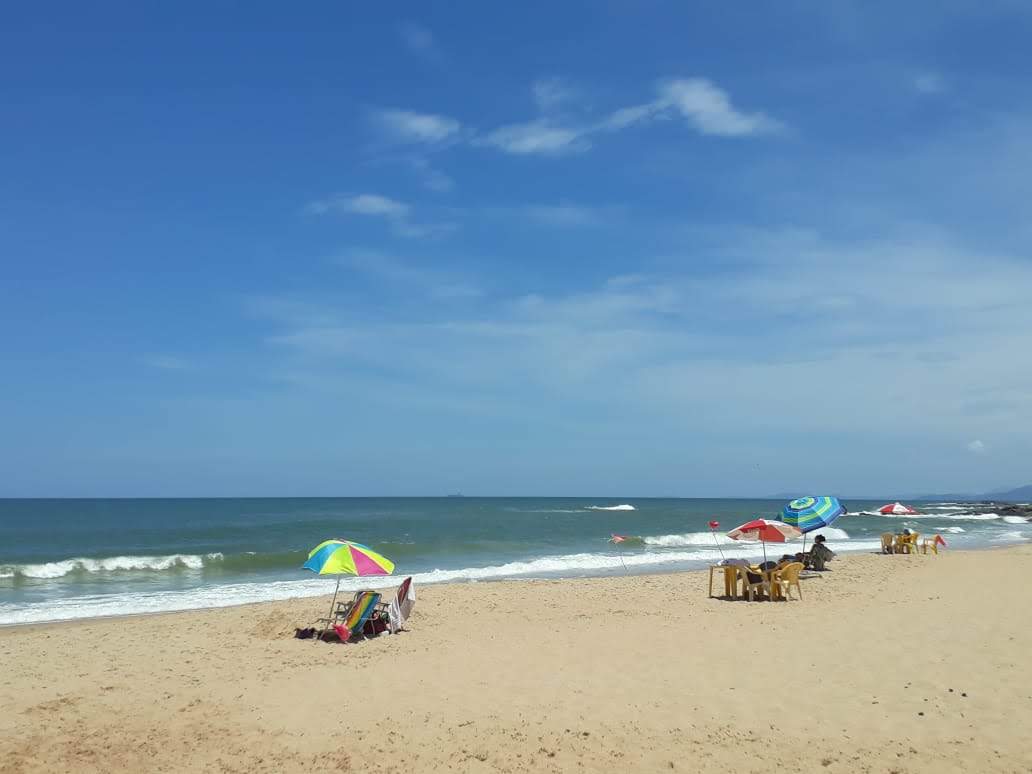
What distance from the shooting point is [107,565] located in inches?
1200

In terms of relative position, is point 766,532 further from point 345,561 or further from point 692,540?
point 692,540

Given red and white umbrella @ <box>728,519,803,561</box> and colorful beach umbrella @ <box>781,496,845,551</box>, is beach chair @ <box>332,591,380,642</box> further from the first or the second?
colorful beach umbrella @ <box>781,496,845,551</box>

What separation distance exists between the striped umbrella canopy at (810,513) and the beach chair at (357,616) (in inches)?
360

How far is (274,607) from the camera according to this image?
49.4ft

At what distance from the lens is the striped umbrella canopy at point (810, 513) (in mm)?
16094

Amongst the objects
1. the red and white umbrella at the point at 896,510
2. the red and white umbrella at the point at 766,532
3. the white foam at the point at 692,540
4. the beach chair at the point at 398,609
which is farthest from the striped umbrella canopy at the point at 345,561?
the white foam at the point at 692,540

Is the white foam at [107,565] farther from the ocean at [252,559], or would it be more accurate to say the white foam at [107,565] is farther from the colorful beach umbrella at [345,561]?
the colorful beach umbrella at [345,561]

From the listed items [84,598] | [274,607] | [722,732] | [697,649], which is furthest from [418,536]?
[722,732]

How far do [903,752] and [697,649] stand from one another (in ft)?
12.8

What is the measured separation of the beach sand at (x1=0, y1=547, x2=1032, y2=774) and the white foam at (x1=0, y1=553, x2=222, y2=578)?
52.2ft

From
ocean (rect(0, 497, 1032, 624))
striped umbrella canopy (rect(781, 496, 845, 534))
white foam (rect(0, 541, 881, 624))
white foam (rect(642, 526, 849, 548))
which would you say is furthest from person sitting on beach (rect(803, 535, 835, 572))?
white foam (rect(642, 526, 849, 548))

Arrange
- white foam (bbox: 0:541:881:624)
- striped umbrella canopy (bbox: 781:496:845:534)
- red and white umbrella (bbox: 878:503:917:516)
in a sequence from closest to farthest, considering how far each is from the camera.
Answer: striped umbrella canopy (bbox: 781:496:845:534)
white foam (bbox: 0:541:881:624)
red and white umbrella (bbox: 878:503:917:516)

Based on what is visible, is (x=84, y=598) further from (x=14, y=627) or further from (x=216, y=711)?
(x=216, y=711)

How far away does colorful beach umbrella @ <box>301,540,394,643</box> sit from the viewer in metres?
11.1
